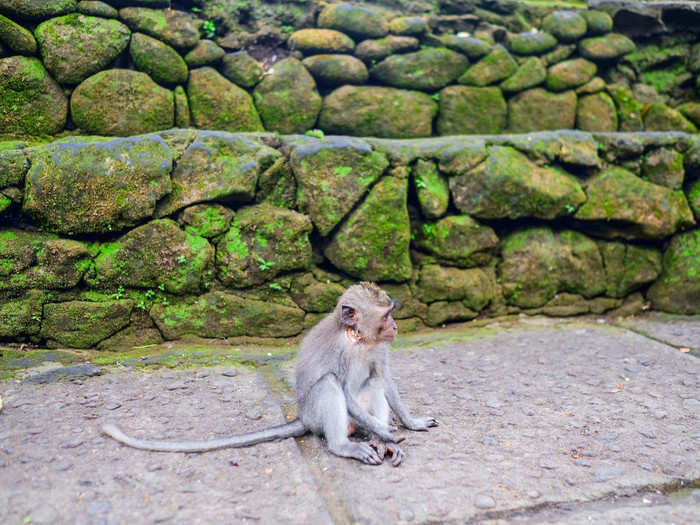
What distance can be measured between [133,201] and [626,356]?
13.7ft

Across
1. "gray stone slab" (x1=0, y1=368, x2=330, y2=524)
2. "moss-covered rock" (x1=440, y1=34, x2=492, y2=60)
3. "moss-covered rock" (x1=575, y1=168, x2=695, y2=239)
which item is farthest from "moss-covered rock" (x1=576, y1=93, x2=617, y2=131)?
"gray stone slab" (x1=0, y1=368, x2=330, y2=524)

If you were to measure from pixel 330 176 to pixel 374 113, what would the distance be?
1.39 m

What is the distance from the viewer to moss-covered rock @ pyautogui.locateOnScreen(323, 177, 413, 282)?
15.9 feet

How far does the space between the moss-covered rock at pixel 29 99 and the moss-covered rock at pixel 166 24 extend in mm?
945

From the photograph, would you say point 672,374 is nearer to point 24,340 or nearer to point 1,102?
point 24,340

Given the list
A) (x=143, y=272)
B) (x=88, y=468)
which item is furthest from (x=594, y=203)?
(x=88, y=468)

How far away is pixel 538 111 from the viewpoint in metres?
6.23

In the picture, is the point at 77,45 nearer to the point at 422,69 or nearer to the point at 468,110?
the point at 422,69

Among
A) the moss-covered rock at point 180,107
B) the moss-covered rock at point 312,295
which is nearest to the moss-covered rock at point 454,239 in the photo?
the moss-covered rock at point 312,295

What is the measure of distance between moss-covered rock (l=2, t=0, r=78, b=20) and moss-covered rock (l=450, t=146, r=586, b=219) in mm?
3816

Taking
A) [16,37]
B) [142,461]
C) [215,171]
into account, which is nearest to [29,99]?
[16,37]

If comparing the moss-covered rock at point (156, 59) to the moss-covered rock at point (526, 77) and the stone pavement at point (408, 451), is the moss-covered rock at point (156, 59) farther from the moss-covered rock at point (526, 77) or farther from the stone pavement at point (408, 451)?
the moss-covered rock at point (526, 77)

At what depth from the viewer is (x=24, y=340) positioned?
164 inches

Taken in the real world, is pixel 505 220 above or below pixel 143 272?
above
